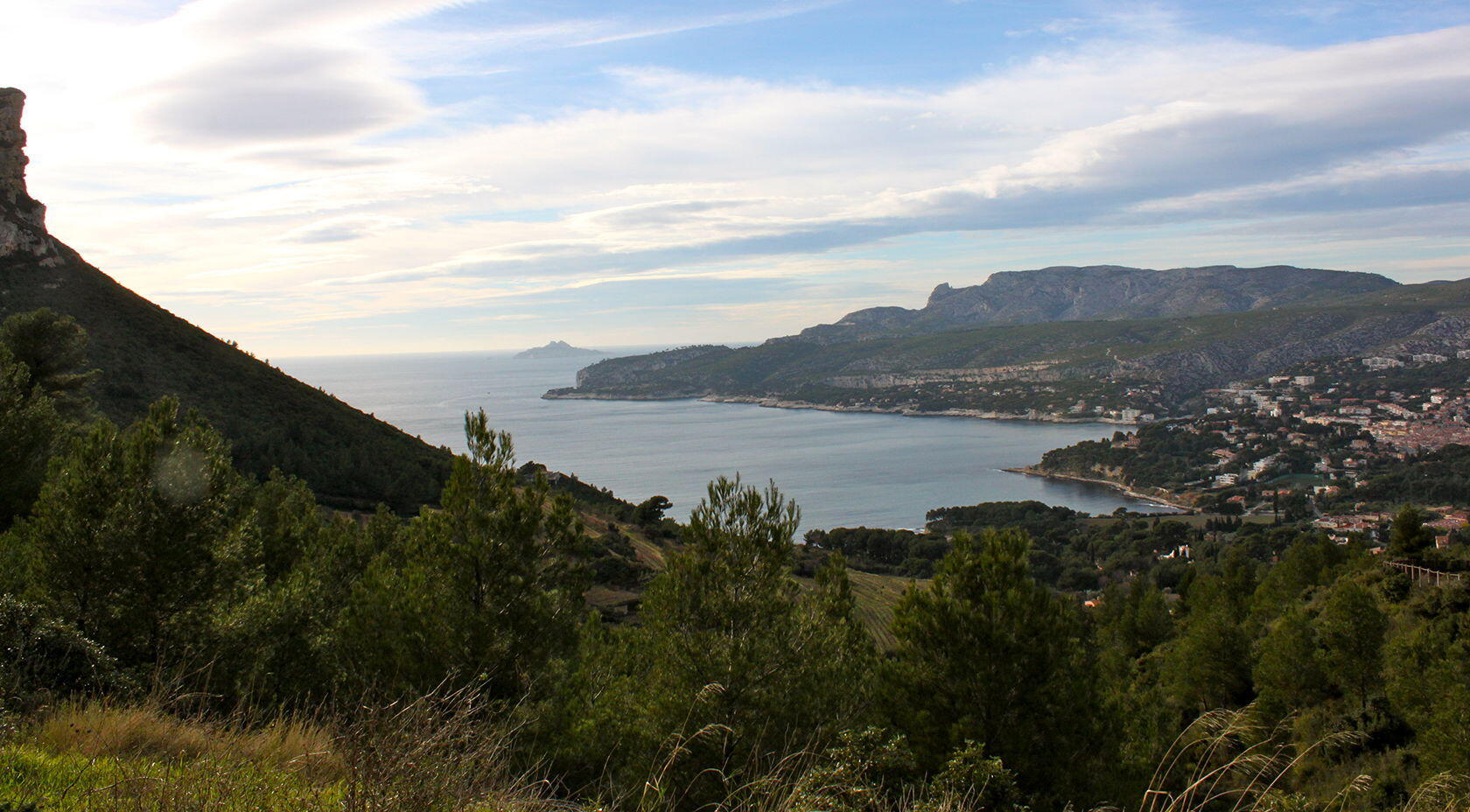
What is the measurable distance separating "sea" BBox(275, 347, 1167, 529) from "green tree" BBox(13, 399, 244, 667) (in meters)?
34.7

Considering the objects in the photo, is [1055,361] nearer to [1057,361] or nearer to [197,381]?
[1057,361]

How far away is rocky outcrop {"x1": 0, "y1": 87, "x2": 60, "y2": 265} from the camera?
34.1 meters

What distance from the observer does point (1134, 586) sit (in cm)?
3198

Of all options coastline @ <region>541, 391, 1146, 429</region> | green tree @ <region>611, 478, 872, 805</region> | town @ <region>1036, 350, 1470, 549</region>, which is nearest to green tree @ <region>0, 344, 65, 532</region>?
green tree @ <region>611, 478, 872, 805</region>

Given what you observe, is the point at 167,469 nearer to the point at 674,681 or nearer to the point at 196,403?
the point at 674,681

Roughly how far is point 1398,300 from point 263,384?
7665 inches

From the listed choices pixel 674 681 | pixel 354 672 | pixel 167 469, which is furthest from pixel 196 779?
pixel 167 469

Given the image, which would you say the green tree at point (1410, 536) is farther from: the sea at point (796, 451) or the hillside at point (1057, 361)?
the hillside at point (1057, 361)

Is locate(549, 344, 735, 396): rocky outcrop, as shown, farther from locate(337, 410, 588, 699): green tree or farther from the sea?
locate(337, 410, 588, 699): green tree

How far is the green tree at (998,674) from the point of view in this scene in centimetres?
868

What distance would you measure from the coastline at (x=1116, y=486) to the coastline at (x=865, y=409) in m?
38.4

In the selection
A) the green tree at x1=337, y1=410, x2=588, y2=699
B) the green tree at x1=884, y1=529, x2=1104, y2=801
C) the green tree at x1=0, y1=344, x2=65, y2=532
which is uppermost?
the green tree at x1=0, y1=344, x2=65, y2=532

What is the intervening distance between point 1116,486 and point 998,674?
81649 mm

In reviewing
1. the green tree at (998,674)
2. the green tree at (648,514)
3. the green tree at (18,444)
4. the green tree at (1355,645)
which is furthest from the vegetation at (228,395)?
the green tree at (1355,645)
